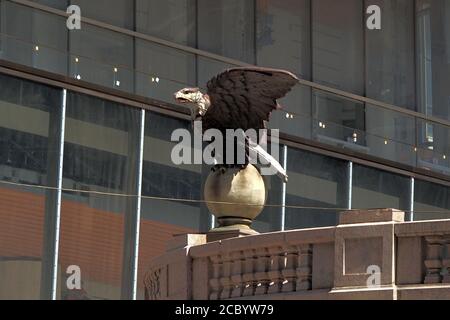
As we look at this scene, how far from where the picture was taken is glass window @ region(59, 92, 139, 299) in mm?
34031

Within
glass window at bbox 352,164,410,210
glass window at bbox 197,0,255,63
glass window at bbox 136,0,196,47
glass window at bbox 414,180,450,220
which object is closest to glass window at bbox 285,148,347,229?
glass window at bbox 352,164,410,210

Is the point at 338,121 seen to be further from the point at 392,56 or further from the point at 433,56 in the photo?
the point at 433,56

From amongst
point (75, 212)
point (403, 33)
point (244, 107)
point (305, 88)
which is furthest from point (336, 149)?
point (244, 107)

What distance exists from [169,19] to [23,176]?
5156mm

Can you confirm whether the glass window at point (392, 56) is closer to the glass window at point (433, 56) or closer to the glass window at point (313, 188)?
the glass window at point (433, 56)

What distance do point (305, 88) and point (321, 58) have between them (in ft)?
3.51

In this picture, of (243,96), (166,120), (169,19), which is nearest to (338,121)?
(169,19)

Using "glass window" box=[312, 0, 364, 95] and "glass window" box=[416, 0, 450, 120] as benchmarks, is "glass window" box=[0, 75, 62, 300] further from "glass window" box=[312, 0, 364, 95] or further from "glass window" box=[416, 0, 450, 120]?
"glass window" box=[416, 0, 450, 120]

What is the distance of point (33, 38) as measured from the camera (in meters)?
34.8

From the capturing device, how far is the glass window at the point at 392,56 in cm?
4144

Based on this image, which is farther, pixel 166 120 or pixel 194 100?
pixel 166 120

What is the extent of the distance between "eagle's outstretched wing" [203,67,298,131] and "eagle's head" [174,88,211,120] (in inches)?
2.8

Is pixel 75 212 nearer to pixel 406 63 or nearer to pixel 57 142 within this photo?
pixel 57 142

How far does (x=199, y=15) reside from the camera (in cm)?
3809
